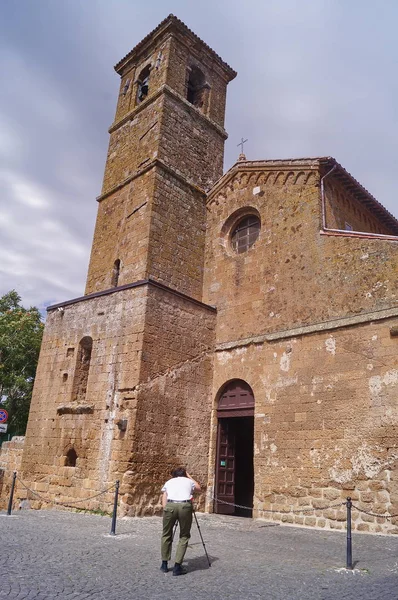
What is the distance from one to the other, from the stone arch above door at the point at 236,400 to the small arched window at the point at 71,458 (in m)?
3.68

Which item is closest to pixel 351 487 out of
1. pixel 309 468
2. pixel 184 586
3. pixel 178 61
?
pixel 309 468

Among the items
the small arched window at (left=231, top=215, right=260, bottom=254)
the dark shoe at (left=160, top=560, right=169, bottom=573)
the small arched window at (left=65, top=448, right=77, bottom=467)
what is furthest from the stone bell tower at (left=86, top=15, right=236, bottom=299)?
the dark shoe at (left=160, top=560, right=169, bottom=573)

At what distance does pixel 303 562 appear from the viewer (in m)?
6.19

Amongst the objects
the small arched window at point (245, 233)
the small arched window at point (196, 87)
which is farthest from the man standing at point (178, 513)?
the small arched window at point (196, 87)

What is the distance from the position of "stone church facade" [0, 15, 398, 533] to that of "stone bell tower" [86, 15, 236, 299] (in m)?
0.06

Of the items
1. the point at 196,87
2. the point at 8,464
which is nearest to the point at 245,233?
the point at 196,87

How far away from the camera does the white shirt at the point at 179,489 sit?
5859 mm

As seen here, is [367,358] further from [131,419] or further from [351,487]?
[131,419]

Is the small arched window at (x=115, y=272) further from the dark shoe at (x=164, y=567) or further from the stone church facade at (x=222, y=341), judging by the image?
the dark shoe at (x=164, y=567)

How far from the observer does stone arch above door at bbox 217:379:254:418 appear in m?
11.6

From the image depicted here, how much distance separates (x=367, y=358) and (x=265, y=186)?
600 centimetres

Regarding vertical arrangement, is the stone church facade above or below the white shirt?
above

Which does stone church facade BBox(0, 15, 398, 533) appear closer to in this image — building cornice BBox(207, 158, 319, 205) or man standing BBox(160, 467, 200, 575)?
building cornice BBox(207, 158, 319, 205)

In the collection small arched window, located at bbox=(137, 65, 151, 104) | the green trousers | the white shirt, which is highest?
small arched window, located at bbox=(137, 65, 151, 104)
